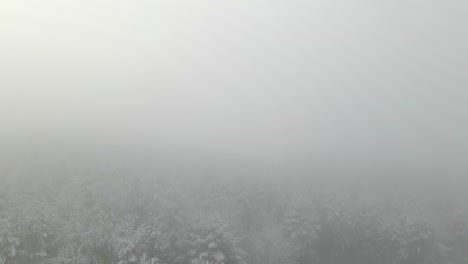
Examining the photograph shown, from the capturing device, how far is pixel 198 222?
49.3 m

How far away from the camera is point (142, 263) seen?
1405 inches

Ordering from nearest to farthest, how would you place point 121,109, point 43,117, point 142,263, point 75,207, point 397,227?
point 142,263
point 75,207
point 397,227
point 43,117
point 121,109

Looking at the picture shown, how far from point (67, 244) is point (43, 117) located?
68353 mm

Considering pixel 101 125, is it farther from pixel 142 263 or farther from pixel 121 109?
pixel 142 263

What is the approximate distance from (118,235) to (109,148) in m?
46.7

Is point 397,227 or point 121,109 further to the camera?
point 121,109

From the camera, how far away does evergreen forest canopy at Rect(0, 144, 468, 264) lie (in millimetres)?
37906

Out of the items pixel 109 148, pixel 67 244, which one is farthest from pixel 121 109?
pixel 67 244

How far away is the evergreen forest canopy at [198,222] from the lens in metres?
37.9

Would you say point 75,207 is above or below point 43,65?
below

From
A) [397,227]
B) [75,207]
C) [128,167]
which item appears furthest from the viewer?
[128,167]

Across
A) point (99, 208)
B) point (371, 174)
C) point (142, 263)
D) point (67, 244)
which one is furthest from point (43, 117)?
point (371, 174)

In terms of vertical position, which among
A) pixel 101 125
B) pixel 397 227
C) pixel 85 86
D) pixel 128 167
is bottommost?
pixel 397 227

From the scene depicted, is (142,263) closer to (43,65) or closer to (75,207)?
(75,207)
